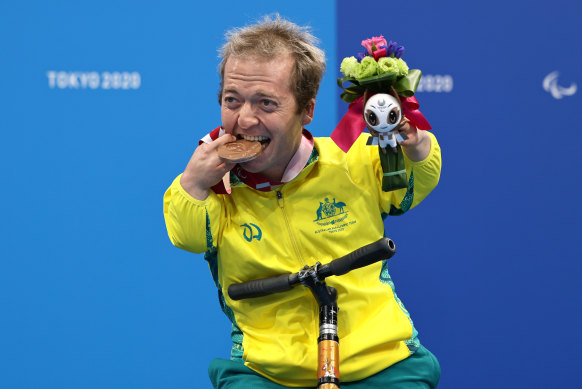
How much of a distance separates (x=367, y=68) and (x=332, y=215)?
1.17 feet

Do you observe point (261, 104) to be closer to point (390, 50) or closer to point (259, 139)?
point (259, 139)

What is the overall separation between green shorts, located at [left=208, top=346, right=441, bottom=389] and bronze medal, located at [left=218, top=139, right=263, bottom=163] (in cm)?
48

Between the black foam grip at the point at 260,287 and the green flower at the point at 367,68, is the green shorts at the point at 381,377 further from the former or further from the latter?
the green flower at the point at 367,68

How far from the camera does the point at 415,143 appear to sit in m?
1.65

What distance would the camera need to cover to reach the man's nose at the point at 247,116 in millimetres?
1658

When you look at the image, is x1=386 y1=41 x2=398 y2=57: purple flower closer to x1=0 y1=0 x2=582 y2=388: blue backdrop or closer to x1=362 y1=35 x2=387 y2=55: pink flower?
x1=362 y1=35 x2=387 y2=55: pink flower

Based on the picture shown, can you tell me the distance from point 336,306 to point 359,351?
0.41ft

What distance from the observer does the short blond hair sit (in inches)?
66.8

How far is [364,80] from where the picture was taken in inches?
62.1

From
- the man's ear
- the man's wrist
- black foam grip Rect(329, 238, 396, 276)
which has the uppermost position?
the man's ear
